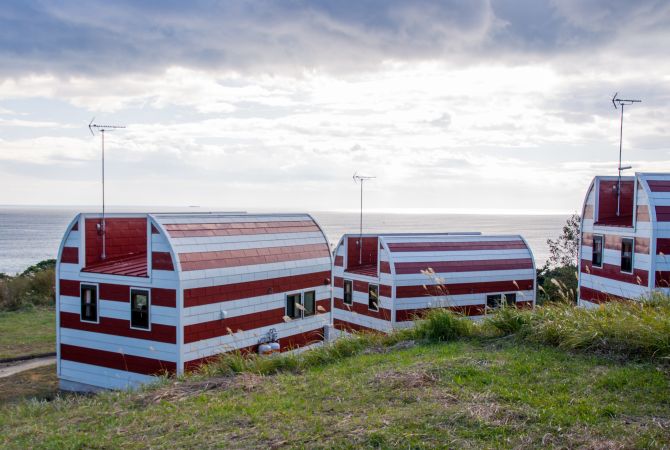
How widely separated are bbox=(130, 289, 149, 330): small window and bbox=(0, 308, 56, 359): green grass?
30.1ft

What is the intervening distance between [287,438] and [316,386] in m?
2.17

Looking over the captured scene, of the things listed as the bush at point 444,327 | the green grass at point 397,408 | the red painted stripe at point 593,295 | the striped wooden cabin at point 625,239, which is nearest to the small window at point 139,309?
the green grass at point 397,408

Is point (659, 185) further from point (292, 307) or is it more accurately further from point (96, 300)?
point (96, 300)

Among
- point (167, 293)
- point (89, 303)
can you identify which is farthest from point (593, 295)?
point (89, 303)

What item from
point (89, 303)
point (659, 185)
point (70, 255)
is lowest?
point (89, 303)

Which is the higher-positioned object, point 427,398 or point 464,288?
point 427,398

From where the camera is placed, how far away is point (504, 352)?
9109 mm

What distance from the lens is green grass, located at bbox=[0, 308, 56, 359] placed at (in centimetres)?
2358

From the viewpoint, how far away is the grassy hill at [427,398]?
589 cm

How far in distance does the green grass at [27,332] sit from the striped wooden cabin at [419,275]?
12273mm

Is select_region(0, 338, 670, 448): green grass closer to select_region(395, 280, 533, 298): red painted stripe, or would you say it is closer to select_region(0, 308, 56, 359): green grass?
select_region(395, 280, 533, 298): red painted stripe

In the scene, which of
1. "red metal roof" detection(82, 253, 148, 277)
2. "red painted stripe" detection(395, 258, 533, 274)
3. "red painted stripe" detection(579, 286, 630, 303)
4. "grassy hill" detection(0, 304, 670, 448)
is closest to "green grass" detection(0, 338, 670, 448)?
"grassy hill" detection(0, 304, 670, 448)

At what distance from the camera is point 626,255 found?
1969 centimetres

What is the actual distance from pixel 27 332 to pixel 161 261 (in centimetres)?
1448
